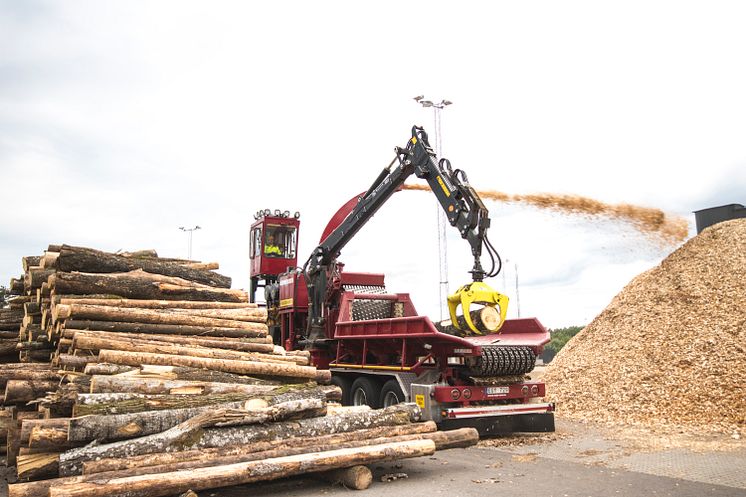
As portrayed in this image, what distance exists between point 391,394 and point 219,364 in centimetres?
385

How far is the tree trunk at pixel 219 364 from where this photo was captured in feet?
27.0

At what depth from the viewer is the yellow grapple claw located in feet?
33.7

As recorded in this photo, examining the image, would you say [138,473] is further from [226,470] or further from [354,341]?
[354,341]

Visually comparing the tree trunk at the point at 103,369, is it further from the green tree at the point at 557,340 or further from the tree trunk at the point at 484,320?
the green tree at the point at 557,340

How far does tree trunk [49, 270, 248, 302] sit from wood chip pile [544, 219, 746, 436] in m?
7.29

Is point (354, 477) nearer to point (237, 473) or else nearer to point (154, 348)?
point (237, 473)

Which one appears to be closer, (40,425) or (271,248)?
(40,425)

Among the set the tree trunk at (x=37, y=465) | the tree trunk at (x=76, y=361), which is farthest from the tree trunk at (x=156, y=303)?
the tree trunk at (x=37, y=465)

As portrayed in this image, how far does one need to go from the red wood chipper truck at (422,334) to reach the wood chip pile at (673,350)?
2.43 m

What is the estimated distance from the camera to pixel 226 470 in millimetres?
6426

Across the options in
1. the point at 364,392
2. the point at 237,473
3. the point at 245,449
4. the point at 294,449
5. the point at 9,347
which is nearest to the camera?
the point at 237,473

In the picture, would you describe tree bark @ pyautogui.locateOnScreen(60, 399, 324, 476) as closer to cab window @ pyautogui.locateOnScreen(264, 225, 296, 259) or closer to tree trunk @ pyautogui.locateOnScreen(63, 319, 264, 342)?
tree trunk @ pyautogui.locateOnScreen(63, 319, 264, 342)

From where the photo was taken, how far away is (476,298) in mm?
10250

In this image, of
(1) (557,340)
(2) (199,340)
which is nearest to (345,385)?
(2) (199,340)
